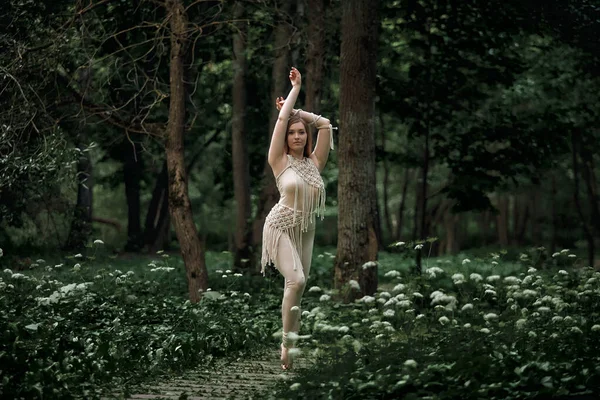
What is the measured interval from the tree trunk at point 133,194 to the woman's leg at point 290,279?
20.6 meters

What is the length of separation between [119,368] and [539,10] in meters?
11.6

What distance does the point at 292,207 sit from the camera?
349 inches

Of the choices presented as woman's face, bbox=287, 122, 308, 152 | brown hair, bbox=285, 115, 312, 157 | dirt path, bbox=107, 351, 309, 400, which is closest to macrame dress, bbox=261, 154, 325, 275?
woman's face, bbox=287, 122, 308, 152

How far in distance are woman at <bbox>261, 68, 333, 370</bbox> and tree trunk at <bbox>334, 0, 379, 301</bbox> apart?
4210mm

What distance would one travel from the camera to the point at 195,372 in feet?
28.4

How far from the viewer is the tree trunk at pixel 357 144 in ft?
43.3

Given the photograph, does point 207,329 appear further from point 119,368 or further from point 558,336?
point 558,336

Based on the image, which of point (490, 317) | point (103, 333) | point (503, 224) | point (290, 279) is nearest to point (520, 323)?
point (490, 317)

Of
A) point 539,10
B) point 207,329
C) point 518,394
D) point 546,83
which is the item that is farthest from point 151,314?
point 546,83

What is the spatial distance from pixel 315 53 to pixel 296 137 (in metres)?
7.46

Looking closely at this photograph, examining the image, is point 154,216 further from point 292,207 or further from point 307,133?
point 292,207

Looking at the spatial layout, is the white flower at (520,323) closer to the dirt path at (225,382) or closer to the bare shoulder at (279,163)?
→ the dirt path at (225,382)

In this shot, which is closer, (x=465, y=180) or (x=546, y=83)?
(x=465, y=180)

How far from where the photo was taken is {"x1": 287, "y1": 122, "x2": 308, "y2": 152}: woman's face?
888cm
